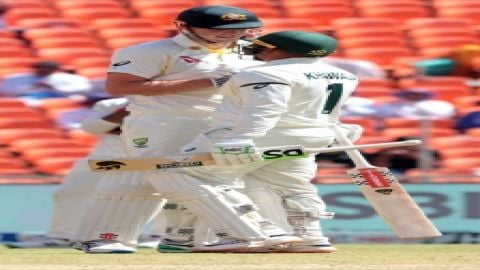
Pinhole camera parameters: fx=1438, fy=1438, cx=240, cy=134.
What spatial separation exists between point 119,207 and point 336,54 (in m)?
6.36

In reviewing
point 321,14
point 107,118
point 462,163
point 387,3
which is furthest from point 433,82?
point 107,118

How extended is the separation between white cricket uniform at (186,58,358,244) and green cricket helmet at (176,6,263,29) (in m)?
0.38

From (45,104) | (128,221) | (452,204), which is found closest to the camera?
(128,221)

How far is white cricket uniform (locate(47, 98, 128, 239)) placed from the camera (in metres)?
9.12

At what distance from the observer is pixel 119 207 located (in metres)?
8.30

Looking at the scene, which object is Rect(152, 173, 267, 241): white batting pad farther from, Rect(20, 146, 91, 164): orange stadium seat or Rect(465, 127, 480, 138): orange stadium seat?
Rect(465, 127, 480, 138): orange stadium seat

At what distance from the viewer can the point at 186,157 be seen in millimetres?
7762

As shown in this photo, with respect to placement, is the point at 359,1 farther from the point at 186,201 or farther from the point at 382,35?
the point at 186,201

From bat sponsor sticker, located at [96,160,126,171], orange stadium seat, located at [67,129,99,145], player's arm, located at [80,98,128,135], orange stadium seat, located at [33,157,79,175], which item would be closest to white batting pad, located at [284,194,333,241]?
bat sponsor sticker, located at [96,160,126,171]

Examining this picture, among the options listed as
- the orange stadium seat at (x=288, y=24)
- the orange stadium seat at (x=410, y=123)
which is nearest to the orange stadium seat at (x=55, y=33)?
the orange stadium seat at (x=288, y=24)

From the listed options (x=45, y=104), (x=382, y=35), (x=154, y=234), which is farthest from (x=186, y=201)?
(x=382, y=35)

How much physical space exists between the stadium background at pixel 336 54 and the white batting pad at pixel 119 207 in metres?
2.11

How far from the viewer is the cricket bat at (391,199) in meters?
8.23

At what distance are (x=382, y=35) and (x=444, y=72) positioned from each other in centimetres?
138
